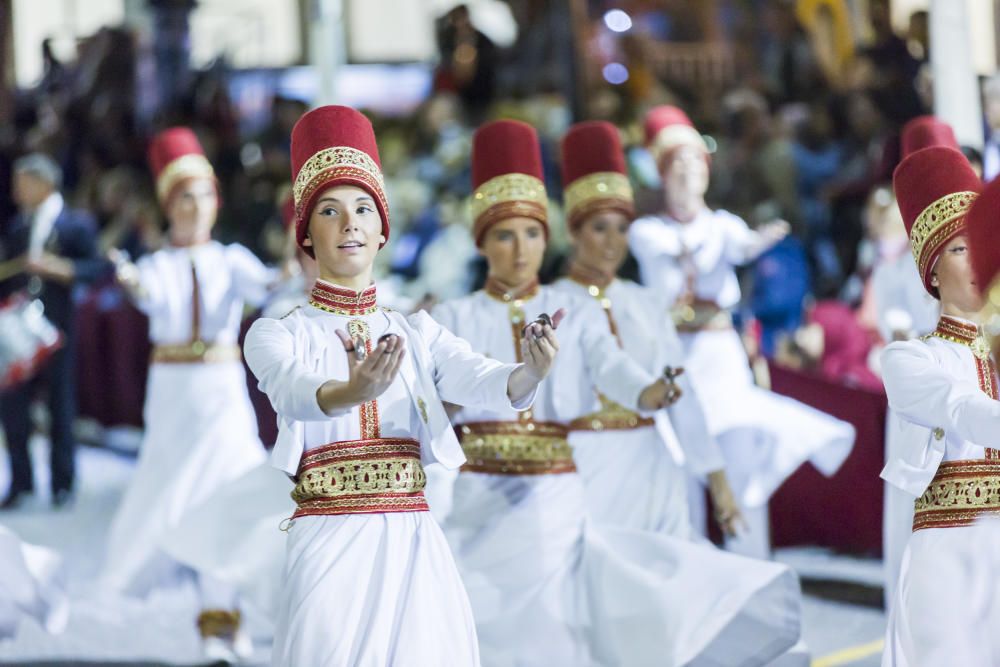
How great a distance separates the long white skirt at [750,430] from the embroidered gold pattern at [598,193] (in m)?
1.23

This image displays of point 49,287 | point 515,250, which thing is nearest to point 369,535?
point 515,250

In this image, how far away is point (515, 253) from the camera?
5062 millimetres

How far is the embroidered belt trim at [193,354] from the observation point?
6543mm

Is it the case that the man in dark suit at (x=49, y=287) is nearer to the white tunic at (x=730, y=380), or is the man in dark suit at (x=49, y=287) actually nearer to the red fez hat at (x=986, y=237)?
the white tunic at (x=730, y=380)

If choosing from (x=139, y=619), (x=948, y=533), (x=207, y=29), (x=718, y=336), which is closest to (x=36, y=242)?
(x=139, y=619)

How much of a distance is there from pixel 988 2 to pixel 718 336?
4380 millimetres

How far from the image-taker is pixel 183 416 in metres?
6.50

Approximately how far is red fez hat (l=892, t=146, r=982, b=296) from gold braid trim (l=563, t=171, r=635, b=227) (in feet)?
5.06

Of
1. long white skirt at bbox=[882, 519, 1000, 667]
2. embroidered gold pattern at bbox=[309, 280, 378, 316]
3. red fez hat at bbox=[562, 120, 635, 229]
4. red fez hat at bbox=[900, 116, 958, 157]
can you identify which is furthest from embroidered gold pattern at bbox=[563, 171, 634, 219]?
long white skirt at bbox=[882, 519, 1000, 667]

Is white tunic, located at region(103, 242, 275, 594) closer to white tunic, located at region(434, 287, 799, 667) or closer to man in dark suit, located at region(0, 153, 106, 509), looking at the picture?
white tunic, located at region(434, 287, 799, 667)

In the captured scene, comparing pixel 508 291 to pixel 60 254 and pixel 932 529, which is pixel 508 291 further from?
pixel 60 254

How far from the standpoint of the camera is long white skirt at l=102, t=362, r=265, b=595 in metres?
6.50

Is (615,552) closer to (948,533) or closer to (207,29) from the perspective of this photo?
(948,533)

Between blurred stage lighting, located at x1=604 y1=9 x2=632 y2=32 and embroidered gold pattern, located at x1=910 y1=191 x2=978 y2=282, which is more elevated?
blurred stage lighting, located at x1=604 y1=9 x2=632 y2=32
